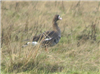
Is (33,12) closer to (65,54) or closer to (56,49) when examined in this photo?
(56,49)

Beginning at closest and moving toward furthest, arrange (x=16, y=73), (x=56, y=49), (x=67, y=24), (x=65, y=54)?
1. (x=16, y=73)
2. (x=65, y=54)
3. (x=56, y=49)
4. (x=67, y=24)

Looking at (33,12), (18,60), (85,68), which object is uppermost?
(33,12)

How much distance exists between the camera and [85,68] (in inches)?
167

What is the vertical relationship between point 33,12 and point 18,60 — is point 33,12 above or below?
above

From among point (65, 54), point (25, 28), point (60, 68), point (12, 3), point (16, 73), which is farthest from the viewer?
point (12, 3)

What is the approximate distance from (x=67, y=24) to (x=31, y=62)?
11.4ft

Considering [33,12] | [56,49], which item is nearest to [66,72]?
[56,49]

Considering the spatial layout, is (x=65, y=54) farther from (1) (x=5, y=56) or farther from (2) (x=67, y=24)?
(2) (x=67, y=24)

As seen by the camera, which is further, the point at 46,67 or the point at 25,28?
the point at 25,28

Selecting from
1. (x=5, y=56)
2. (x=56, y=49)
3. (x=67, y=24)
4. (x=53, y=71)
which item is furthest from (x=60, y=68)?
(x=67, y=24)

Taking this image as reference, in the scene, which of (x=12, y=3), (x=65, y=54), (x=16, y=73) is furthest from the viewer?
(x=12, y=3)

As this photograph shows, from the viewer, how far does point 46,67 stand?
408 centimetres

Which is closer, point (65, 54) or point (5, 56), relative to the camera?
point (5, 56)

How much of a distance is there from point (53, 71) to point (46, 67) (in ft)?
0.45
